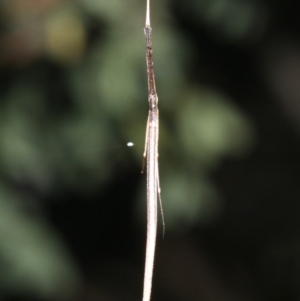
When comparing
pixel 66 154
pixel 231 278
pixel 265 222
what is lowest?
pixel 231 278

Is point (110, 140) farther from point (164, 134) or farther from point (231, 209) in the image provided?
point (231, 209)

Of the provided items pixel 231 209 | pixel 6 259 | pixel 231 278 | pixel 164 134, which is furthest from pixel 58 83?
pixel 231 278

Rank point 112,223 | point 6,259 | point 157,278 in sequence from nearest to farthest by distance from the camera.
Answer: point 6,259
point 112,223
point 157,278

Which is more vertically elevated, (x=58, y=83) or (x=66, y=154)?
(x=58, y=83)

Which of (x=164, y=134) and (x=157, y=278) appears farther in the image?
(x=157, y=278)

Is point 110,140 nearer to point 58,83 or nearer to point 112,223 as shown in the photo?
point 58,83

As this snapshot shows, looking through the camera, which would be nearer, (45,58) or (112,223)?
(45,58)

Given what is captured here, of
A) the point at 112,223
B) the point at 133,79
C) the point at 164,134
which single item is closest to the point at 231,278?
the point at 112,223

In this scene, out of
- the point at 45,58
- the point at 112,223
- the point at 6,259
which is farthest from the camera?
the point at 112,223

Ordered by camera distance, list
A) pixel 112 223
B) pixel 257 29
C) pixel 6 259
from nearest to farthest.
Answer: pixel 6 259 → pixel 257 29 → pixel 112 223
